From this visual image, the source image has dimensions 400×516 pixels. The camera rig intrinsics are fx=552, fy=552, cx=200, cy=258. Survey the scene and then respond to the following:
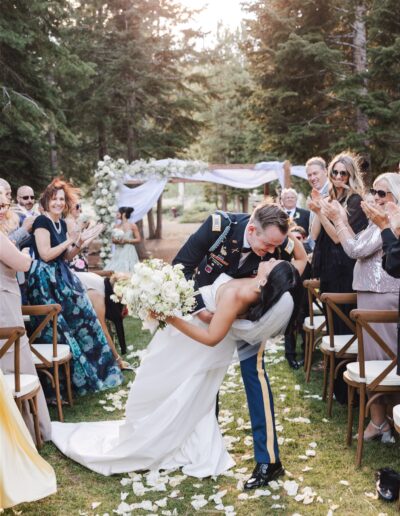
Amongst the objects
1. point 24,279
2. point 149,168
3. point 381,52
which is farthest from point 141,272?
point 381,52

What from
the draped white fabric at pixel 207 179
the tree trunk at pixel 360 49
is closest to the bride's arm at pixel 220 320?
the draped white fabric at pixel 207 179

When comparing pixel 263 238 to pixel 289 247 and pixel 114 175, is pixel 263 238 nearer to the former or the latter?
pixel 289 247

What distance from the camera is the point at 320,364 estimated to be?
20.4 ft

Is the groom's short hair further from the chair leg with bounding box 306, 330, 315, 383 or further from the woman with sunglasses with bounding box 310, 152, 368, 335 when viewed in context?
the chair leg with bounding box 306, 330, 315, 383

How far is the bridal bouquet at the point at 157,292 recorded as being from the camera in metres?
3.20

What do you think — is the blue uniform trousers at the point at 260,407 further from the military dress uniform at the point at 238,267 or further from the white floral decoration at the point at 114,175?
the white floral decoration at the point at 114,175

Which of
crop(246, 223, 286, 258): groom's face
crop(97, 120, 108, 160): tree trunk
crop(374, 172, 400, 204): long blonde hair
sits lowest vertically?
crop(246, 223, 286, 258): groom's face

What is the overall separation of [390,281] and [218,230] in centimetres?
136

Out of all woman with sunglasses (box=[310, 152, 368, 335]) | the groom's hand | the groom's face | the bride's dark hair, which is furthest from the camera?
woman with sunglasses (box=[310, 152, 368, 335])

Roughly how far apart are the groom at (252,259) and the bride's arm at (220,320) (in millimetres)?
257

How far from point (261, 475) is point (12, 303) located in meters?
2.10

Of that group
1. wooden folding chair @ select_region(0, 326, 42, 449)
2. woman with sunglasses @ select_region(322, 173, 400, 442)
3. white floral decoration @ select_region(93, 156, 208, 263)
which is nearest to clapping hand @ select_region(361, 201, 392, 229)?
woman with sunglasses @ select_region(322, 173, 400, 442)

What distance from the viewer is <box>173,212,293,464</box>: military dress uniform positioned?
3.48 m

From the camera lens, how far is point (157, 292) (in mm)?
3195
